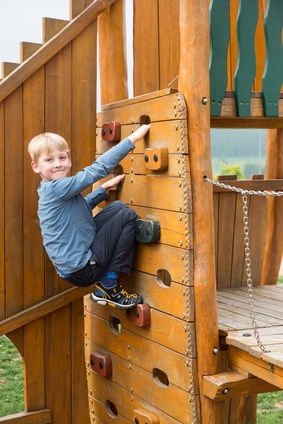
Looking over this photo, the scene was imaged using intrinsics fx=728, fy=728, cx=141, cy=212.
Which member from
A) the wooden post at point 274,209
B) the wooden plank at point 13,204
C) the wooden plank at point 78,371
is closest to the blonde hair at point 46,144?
the wooden plank at point 13,204

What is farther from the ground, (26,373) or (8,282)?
(8,282)

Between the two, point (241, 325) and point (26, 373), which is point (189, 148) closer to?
point (241, 325)

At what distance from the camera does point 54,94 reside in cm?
504

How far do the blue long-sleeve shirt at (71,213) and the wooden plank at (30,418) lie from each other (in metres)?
1.16

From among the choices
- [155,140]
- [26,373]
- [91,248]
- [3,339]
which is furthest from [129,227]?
[3,339]

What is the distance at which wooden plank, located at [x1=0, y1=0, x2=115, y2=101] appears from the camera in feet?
15.9

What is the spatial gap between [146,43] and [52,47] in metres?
0.84

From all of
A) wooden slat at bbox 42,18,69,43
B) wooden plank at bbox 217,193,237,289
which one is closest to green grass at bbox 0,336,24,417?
wooden plank at bbox 217,193,237,289

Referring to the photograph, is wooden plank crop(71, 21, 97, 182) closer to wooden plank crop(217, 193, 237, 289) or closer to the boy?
the boy

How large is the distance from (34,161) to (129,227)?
0.74 m

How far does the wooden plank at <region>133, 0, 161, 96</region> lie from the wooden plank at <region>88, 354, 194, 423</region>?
2.09 meters

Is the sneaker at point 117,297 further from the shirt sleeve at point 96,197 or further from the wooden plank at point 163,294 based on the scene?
the shirt sleeve at point 96,197

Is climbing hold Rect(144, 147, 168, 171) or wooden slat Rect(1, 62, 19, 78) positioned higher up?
wooden slat Rect(1, 62, 19, 78)

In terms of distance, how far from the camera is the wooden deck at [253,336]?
3850 millimetres
